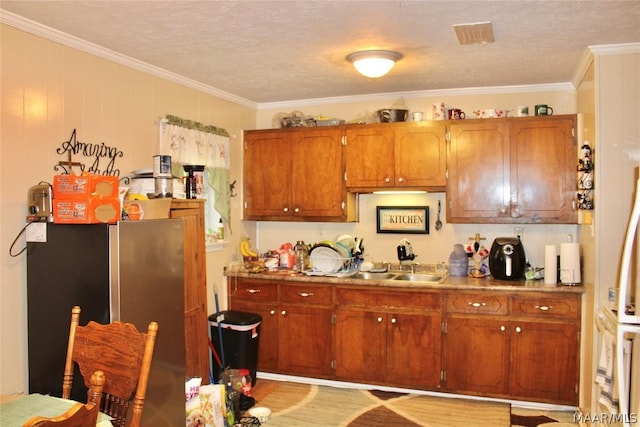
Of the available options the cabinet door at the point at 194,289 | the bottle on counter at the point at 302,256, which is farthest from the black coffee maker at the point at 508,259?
the cabinet door at the point at 194,289

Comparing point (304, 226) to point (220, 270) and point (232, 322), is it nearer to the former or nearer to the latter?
point (220, 270)

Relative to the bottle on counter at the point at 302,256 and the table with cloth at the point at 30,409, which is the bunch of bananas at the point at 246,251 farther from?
the table with cloth at the point at 30,409

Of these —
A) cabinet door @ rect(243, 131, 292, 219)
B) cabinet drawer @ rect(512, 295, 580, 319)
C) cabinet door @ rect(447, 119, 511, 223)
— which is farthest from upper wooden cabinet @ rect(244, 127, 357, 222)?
cabinet drawer @ rect(512, 295, 580, 319)

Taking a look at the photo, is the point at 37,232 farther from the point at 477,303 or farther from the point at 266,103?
the point at 477,303

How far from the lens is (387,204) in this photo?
15.6 ft

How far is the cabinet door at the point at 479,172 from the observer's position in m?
4.16

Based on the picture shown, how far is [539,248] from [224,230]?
108 inches

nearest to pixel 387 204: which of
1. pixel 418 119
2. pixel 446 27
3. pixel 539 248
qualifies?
pixel 418 119

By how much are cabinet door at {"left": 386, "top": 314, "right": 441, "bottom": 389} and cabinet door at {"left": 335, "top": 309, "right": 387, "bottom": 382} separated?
0.24 ft

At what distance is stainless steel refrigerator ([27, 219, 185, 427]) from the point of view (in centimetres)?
260

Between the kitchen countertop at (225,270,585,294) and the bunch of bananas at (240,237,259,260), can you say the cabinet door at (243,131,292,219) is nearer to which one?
the bunch of bananas at (240,237,259,260)

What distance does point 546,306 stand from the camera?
3.81m

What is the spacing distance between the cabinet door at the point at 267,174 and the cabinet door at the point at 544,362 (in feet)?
7.32

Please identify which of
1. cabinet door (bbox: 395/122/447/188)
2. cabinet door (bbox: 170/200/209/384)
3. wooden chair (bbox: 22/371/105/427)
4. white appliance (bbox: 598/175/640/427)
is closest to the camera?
wooden chair (bbox: 22/371/105/427)
